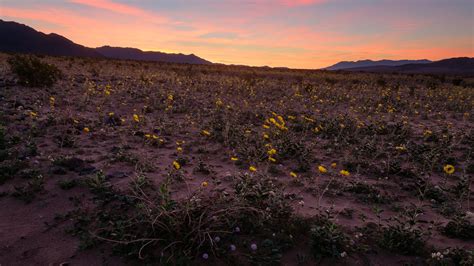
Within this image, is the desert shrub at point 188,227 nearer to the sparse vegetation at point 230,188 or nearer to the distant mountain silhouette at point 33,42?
the sparse vegetation at point 230,188

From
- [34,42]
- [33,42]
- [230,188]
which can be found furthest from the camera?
[34,42]

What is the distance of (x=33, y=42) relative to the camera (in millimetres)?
184500

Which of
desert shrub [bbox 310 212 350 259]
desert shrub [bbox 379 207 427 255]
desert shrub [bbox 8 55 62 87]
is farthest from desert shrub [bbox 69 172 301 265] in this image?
desert shrub [bbox 8 55 62 87]

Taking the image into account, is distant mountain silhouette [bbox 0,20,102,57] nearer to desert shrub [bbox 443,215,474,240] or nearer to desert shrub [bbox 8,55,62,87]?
desert shrub [bbox 8,55,62,87]

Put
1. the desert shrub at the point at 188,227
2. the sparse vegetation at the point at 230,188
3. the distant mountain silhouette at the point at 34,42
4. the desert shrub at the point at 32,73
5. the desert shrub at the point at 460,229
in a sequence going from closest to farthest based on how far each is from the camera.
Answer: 1. the desert shrub at the point at 188,227
2. the sparse vegetation at the point at 230,188
3. the desert shrub at the point at 460,229
4. the desert shrub at the point at 32,73
5. the distant mountain silhouette at the point at 34,42

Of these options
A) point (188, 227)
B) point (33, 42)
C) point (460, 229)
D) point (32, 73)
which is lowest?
point (460, 229)

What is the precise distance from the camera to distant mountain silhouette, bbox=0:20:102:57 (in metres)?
177

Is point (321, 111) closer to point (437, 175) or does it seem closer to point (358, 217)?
point (437, 175)

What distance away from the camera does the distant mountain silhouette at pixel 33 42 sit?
177m

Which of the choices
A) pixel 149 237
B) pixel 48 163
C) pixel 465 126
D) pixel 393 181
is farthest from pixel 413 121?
pixel 48 163

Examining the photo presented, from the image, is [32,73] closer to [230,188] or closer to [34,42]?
[230,188]

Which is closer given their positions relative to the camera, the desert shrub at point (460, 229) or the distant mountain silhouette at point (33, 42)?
the desert shrub at point (460, 229)

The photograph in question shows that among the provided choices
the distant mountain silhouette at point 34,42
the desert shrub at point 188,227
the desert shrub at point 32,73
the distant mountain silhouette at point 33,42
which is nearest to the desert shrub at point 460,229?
the desert shrub at point 188,227

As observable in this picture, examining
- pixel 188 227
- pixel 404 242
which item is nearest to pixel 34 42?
pixel 188 227
